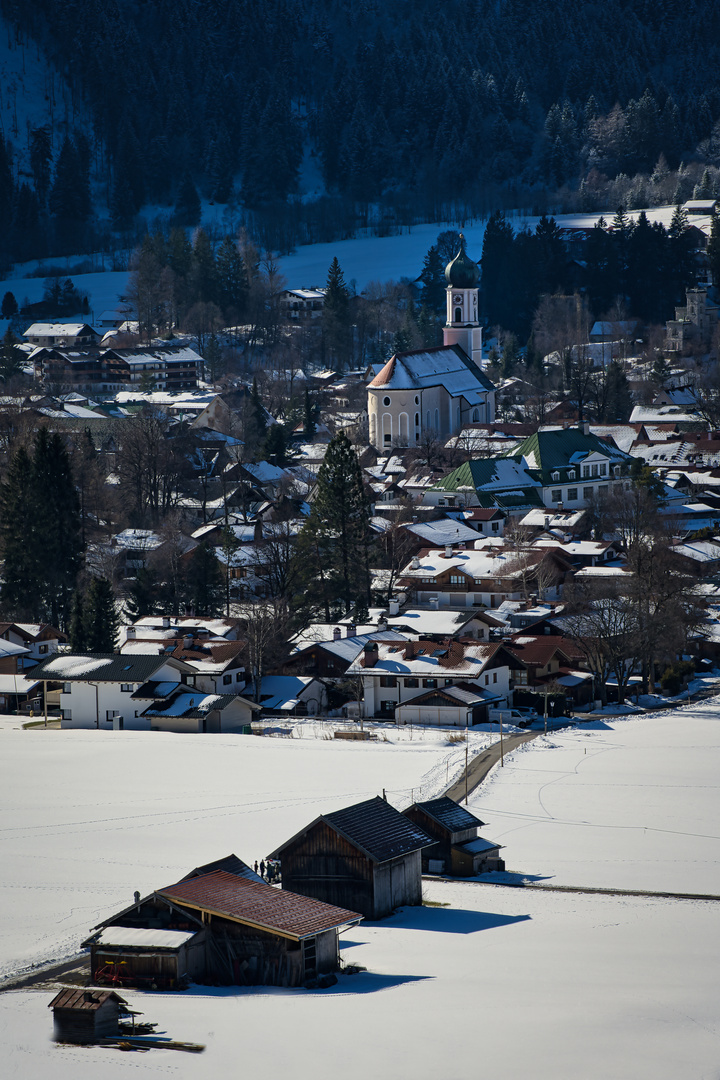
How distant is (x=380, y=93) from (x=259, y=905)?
137 metres

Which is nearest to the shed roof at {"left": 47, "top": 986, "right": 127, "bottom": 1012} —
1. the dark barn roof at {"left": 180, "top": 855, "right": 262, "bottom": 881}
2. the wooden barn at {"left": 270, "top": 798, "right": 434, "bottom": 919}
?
the dark barn roof at {"left": 180, "top": 855, "right": 262, "bottom": 881}

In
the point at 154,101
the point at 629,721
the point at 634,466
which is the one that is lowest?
the point at 629,721

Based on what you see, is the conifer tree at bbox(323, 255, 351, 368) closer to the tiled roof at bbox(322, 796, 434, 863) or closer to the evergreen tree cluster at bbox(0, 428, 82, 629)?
the evergreen tree cluster at bbox(0, 428, 82, 629)

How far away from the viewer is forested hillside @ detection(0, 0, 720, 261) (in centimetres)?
13175

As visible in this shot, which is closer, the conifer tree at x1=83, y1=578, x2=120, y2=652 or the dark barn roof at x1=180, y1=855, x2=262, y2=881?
the dark barn roof at x1=180, y1=855, x2=262, y2=881

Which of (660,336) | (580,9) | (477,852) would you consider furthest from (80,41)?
(477,852)

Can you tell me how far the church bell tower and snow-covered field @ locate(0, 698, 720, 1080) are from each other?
4055cm

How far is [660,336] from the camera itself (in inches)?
3273

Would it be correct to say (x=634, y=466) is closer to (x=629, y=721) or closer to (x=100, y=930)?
(x=629, y=721)

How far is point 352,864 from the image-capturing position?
20984 mm

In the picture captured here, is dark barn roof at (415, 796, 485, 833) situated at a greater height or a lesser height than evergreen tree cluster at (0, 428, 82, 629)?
lesser

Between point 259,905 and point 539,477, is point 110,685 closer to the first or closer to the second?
point 259,905

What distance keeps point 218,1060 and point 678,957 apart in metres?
6.00

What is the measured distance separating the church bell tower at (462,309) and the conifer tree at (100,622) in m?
36.6
